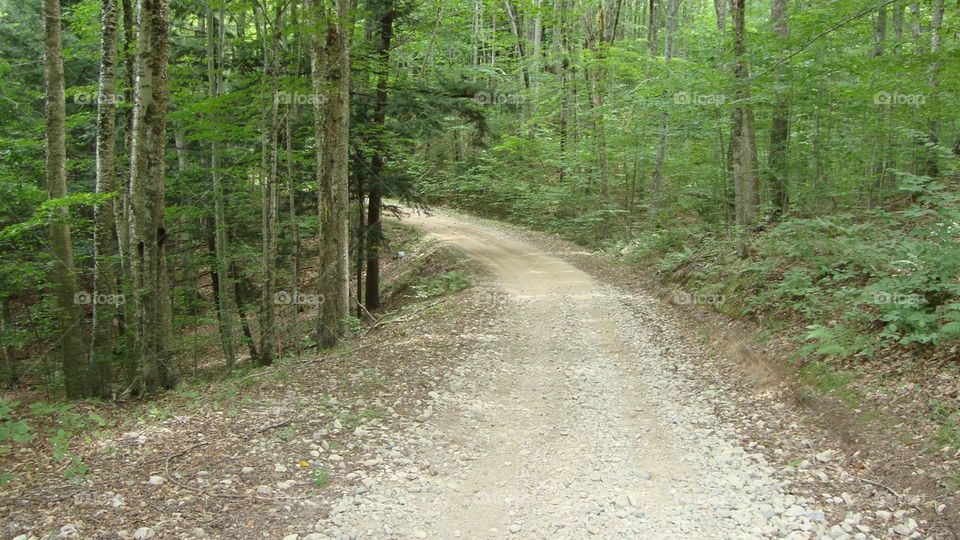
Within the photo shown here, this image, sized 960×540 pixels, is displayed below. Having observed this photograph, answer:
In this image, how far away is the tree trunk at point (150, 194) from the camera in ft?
24.1

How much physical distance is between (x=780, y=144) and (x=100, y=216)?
523 inches

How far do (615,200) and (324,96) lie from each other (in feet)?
58.2

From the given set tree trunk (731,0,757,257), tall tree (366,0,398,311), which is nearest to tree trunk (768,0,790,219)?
tree trunk (731,0,757,257)

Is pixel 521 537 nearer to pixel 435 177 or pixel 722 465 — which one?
pixel 722 465

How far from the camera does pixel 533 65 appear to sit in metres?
29.4

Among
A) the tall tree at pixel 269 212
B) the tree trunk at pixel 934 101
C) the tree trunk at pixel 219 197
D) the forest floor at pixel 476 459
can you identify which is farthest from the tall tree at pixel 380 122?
the tree trunk at pixel 934 101

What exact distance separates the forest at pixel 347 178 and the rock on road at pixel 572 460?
1685 mm

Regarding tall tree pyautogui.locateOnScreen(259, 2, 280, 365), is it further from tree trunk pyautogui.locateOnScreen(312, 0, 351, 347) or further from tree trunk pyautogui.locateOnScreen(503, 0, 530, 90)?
tree trunk pyautogui.locateOnScreen(503, 0, 530, 90)

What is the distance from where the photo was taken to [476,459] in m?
6.09

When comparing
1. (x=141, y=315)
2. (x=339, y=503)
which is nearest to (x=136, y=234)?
(x=141, y=315)

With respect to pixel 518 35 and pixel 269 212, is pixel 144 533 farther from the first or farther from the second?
pixel 518 35

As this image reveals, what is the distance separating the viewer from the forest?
7551 millimetres

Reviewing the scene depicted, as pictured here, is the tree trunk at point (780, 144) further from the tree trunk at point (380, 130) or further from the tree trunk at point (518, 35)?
the tree trunk at point (518, 35)

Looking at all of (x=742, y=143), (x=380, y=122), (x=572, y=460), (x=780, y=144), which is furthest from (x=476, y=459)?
(x=380, y=122)
